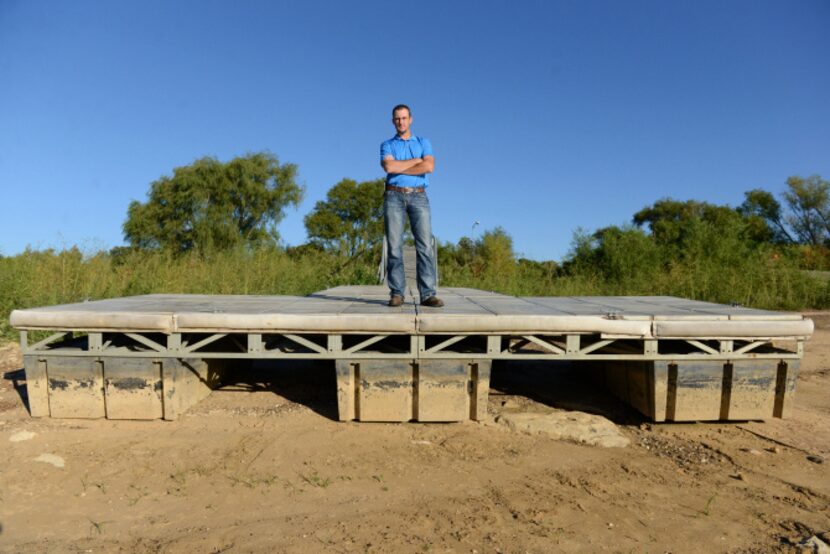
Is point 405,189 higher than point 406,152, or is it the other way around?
point 406,152

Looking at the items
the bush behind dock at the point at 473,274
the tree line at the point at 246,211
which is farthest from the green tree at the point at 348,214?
the bush behind dock at the point at 473,274

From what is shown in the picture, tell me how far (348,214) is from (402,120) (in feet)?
85.4

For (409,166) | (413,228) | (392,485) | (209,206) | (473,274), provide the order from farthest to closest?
1. (209,206)
2. (473,274)
3. (413,228)
4. (409,166)
5. (392,485)

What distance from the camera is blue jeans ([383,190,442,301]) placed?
5.31 meters

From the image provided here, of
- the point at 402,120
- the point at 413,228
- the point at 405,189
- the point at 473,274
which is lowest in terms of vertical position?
the point at 473,274

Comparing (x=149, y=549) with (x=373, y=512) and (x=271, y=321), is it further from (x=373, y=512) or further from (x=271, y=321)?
(x=271, y=321)

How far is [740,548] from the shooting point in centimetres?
303

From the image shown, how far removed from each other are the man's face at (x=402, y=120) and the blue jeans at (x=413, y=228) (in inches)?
22.6

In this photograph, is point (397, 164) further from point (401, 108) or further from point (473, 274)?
→ point (473, 274)

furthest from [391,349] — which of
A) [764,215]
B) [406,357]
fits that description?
[764,215]

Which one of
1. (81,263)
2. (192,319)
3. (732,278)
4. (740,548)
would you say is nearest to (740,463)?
(740,548)

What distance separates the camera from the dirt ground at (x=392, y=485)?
3.09 meters

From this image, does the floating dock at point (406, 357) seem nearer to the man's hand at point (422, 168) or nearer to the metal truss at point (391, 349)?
the metal truss at point (391, 349)

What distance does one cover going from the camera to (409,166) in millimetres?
5184
